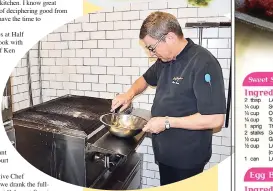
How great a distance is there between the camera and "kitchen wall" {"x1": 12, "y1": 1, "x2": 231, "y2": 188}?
86 centimetres

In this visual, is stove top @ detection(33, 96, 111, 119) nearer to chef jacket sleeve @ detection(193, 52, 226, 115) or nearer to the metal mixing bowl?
the metal mixing bowl

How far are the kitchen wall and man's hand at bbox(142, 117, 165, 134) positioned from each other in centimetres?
12

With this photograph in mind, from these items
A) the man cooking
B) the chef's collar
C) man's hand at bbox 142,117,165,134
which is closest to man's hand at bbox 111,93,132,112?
the man cooking

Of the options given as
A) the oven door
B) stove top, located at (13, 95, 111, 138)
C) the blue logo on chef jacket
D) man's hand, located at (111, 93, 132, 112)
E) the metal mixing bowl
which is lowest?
the oven door

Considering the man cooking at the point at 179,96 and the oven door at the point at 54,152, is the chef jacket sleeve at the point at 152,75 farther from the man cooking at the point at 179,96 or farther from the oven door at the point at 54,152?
the oven door at the point at 54,152

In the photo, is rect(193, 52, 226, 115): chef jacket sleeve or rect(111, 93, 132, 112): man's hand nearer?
rect(193, 52, 226, 115): chef jacket sleeve

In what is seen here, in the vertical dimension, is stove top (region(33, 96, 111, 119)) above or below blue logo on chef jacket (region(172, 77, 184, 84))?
below

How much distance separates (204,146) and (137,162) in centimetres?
29

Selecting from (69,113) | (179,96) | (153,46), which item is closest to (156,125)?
(179,96)

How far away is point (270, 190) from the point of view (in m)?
0.87

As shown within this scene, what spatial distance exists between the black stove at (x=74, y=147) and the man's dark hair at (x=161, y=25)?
1.00 ft

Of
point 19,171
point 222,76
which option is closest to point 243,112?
point 222,76

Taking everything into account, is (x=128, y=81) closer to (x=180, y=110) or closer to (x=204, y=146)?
(x=180, y=110)

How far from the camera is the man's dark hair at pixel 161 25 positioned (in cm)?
84
